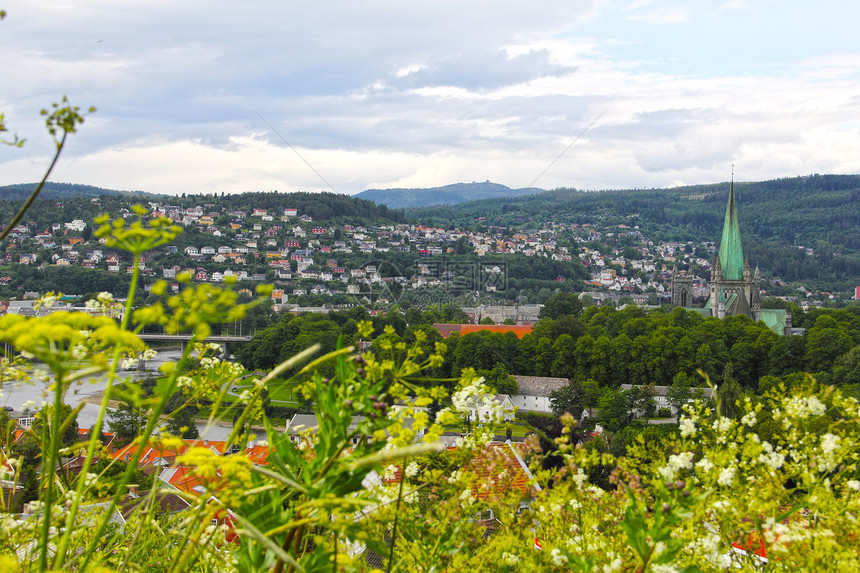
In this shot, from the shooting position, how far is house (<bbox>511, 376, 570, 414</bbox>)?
1064 inches

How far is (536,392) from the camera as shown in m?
27.5

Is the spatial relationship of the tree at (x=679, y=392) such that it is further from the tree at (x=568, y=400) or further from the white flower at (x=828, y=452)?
the white flower at (x=828, y=452)

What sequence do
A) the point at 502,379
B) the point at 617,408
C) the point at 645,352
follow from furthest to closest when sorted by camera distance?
the point at 645,352 → the point at 502,379 → the point at 617,408

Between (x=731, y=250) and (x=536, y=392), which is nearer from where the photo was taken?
(x=536, y=392)

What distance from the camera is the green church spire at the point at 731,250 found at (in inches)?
1655

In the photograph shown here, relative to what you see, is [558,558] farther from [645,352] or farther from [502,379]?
[645,352]

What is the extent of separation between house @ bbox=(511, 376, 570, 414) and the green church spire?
63.2 feet

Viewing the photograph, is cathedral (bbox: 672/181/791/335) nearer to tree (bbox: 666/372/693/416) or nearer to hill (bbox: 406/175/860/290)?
tree (bbox: 666/372/693/416)

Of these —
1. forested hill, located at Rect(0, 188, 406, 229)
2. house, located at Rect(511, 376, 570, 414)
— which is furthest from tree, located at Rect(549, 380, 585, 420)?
forested hill, located at Rect(0, 188, 406, 229)

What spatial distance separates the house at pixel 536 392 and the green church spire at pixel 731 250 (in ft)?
63.2

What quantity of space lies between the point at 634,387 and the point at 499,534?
76.4 ft

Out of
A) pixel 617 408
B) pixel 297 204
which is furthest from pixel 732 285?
pixel 297 204

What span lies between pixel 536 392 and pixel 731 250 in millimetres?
21326

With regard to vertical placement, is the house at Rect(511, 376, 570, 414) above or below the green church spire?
below
